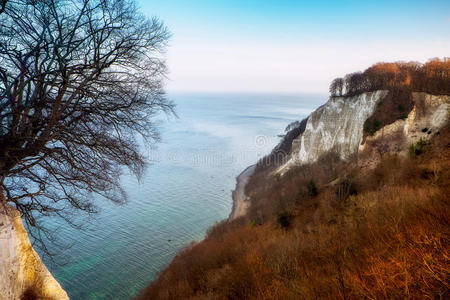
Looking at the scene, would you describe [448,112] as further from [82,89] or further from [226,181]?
[226,181]

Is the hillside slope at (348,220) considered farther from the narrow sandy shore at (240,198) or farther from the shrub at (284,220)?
the narrow sandy shore at (240,198)

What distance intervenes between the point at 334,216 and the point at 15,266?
47.4 feet

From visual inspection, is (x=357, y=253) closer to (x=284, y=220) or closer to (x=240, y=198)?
(x=284, y=220)

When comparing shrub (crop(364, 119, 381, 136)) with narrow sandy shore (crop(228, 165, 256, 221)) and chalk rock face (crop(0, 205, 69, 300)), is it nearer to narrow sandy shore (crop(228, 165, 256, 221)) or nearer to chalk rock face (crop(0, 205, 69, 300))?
narrow sandy shore (crop(228, 165, 256, 221))

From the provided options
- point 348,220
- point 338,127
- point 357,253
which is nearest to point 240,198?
point 338,127

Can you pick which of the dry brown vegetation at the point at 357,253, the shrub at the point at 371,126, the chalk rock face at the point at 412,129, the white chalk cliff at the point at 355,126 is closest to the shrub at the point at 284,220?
the dry brown vegetation at the point at 357,253

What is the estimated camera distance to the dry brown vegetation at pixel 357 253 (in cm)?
351

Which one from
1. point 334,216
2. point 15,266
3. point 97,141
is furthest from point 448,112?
point 15,266

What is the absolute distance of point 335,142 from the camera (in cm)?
2831

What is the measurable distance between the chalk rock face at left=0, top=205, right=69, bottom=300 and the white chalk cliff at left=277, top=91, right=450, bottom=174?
81.3 feet

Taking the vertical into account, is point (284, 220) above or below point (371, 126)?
below

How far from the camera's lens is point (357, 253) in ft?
18.8

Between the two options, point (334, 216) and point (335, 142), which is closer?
point (334, 216)

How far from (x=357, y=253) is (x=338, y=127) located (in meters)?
25.9
